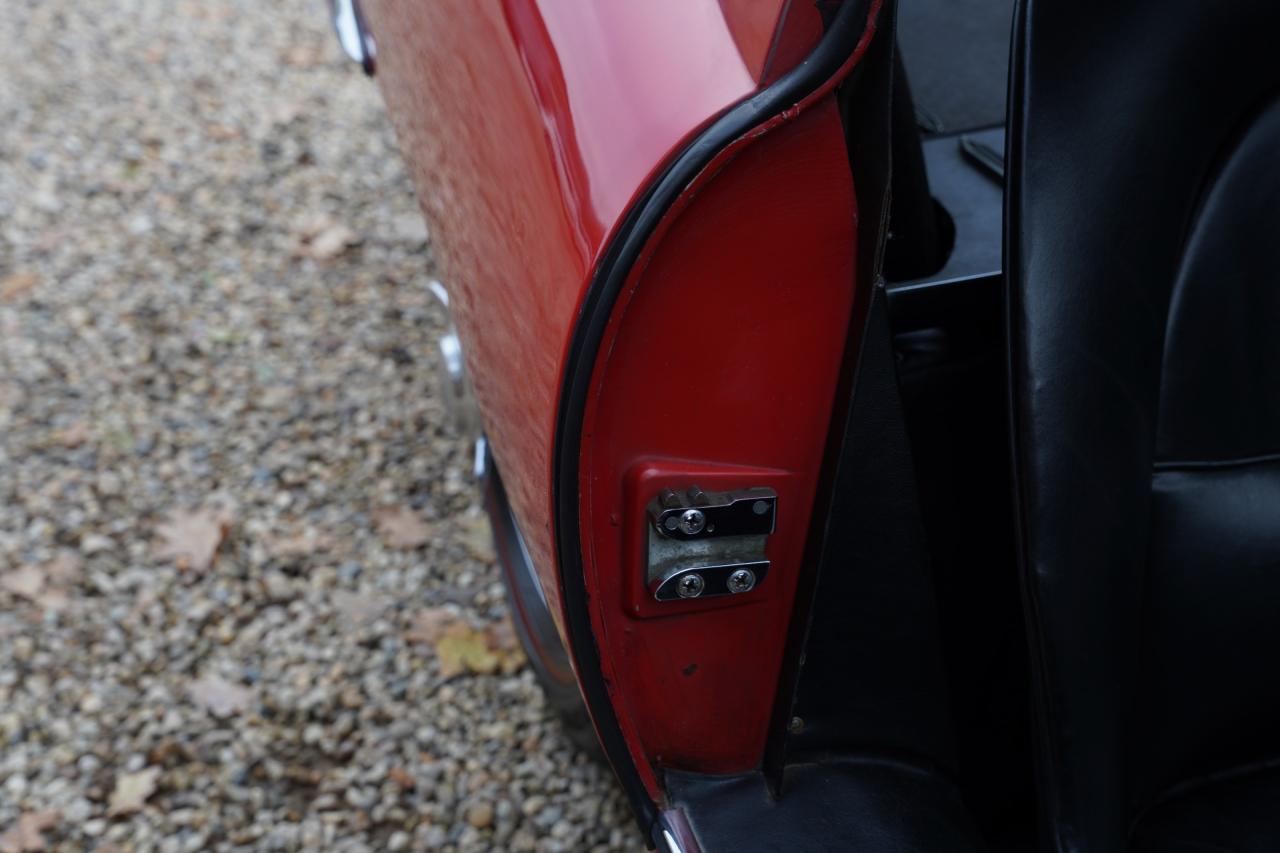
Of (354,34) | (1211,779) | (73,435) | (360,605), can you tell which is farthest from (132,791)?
(1211,779)

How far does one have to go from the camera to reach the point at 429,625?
6.64ft

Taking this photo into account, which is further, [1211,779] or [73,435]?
[73,435]

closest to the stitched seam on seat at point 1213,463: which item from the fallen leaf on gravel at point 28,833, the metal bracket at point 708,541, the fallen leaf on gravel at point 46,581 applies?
the metal bracket at point 708,541

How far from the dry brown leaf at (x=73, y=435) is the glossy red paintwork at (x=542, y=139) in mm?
1458

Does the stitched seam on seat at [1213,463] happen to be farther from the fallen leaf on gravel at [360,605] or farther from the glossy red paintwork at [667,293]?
the fallen leaf on gravel at [360,605]

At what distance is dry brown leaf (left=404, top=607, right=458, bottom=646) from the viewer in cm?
200

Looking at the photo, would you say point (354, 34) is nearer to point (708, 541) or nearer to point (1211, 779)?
point (708, 541)

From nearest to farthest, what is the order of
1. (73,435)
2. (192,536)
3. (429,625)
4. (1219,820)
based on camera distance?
(1219,820), (429,625), (192,536), (73,435)

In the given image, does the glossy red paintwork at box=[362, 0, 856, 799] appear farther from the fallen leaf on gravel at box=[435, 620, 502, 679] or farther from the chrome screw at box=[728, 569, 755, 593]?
the fallen leaf on gravel at box=[435, 620, 502, 679]

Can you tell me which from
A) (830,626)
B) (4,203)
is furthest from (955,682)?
(4,203)

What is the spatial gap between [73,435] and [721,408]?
193 centimetres

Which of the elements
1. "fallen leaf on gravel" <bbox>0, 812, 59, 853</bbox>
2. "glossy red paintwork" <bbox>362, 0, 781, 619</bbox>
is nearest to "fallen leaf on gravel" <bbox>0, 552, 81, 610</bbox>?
"fallen leaf on gravel" <bbox>0, 812, 59, 853</bbox>

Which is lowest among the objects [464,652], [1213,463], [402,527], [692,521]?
[464,652]

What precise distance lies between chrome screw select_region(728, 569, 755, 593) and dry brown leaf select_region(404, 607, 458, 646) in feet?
3.69
